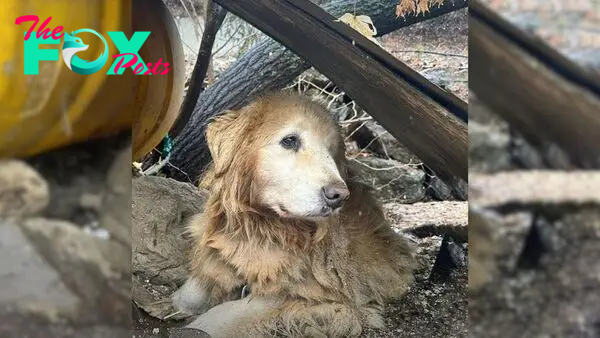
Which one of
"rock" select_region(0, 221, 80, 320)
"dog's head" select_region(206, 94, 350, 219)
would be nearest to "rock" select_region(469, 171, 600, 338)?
"dog's head" select_region(206, 94, 350, 219)

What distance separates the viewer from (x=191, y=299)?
1687 millimetres

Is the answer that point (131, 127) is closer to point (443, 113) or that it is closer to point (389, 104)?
point (389, 104)

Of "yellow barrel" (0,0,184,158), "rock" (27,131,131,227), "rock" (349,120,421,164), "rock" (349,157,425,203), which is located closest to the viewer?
"yellow barrel" (0,0,184,158)

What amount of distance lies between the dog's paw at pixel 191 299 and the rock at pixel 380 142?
564mm

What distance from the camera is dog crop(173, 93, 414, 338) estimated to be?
1621mm

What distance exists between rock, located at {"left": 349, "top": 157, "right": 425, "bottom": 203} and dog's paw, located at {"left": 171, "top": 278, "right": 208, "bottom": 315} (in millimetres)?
512

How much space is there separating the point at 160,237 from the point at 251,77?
20.3 inches

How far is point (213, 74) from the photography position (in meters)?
1.61

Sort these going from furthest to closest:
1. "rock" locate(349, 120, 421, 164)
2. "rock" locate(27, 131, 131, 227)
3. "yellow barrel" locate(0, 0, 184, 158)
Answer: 1. "rock" locate(349, 120, 421, 164)
2. "rock" locate(27, 131, 131, 227)
3. "yellow barrel" locate(0, 0, 184, 158)

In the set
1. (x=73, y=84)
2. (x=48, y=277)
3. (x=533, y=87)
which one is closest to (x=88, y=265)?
(x=48, y=277)

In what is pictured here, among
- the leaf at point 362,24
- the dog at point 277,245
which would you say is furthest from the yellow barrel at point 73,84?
the leaf at point 362,24

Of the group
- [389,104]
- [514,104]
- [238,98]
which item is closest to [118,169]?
[238,98]

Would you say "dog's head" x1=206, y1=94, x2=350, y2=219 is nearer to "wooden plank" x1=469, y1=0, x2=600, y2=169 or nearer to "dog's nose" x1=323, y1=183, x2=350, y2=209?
"dog's nose" x1=323, y1=183, x2=350, y2=209

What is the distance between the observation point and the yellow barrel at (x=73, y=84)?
4.42ft
